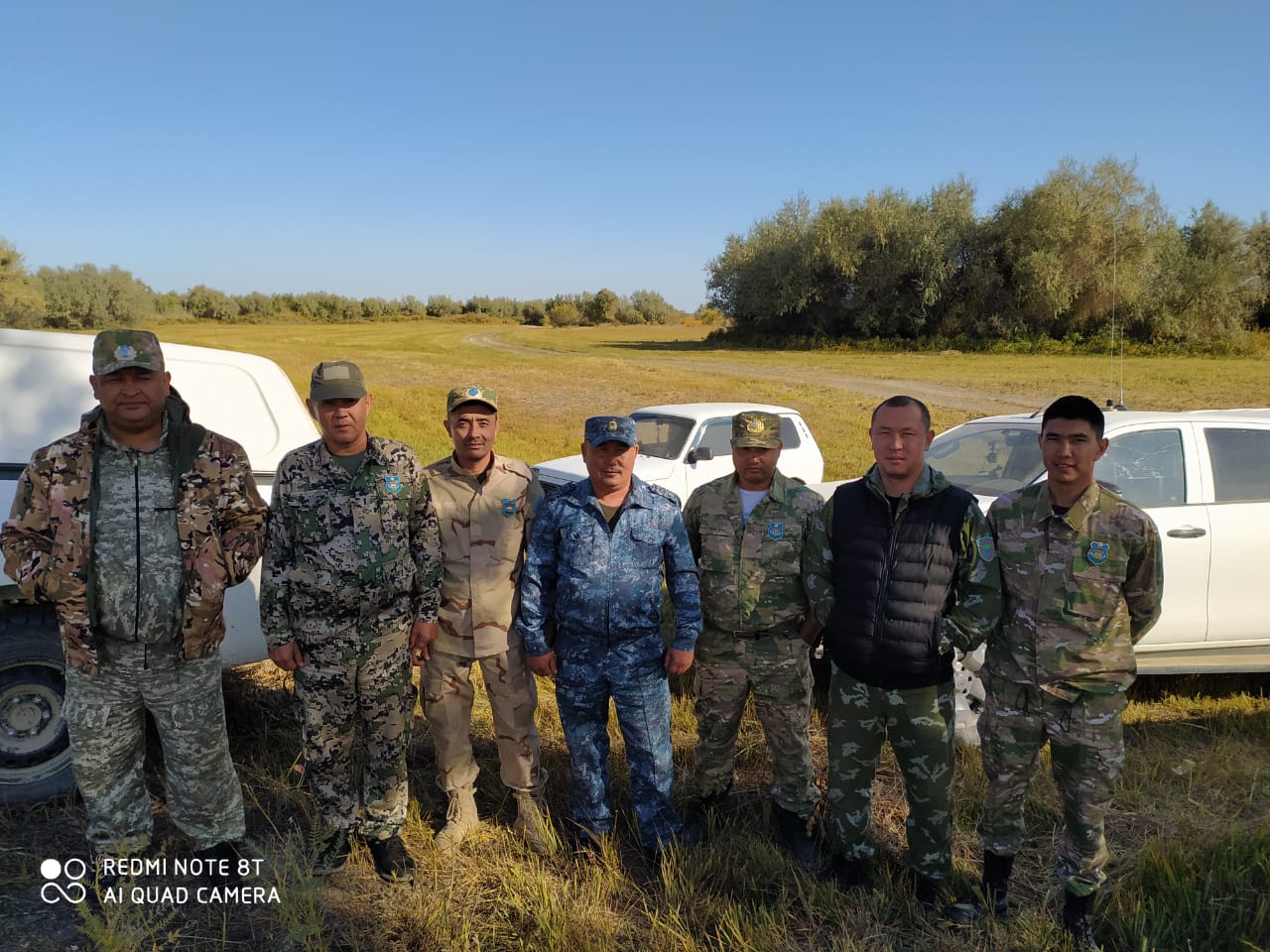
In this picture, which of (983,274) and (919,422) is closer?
(919,422)

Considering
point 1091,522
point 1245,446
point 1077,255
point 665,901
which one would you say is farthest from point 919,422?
point 1077,255

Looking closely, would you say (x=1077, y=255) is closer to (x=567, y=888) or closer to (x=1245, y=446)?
(x=1245, y=446)

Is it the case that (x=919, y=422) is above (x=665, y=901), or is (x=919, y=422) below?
above

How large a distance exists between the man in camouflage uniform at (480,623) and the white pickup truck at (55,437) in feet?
3.51

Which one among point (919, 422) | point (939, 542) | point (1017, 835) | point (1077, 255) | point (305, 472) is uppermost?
point (1077, 255)

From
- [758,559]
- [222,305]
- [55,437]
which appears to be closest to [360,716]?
[758,559]

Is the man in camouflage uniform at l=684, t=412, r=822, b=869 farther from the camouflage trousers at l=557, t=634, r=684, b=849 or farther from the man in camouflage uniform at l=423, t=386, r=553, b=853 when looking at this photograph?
the man in camouflage uniform at l=423, t=386, r=553, b=853

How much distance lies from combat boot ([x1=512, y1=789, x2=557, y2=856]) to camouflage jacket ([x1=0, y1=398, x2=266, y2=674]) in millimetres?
1402

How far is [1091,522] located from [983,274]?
39.3 metres

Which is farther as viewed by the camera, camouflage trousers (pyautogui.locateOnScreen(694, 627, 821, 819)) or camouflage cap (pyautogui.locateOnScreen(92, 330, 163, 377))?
camouflage trousers (pyautogui.locateOnScreen(694, 627, 821, 819))

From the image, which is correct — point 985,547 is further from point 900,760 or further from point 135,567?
point 135,567

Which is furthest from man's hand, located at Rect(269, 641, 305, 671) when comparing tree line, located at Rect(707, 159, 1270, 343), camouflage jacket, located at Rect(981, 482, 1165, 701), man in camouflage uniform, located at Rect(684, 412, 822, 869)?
tree line, located at Rect(707, 159, 1270, 343)

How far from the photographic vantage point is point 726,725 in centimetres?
325

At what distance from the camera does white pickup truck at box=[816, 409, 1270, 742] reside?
413cm
